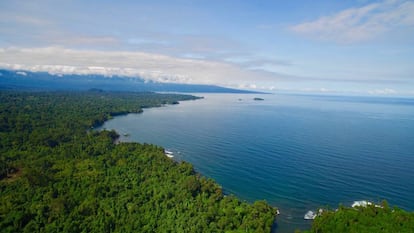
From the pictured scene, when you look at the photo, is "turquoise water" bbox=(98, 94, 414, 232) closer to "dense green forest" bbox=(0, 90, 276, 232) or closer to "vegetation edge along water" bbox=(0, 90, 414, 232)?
"vegetation edge along water" bbox=(0, 90, 414, 232)

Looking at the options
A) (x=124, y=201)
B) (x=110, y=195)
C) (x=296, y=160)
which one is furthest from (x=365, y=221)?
(x=110, y=195)

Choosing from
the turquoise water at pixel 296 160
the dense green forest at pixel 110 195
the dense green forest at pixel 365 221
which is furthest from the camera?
the turquoise water at pixel 296 160

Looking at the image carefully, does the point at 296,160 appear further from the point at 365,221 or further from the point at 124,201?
the point at 124,201

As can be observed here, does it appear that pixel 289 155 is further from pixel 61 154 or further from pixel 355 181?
pixel 61 154

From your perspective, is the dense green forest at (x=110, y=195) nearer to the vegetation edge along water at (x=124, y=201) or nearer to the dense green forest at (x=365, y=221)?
the vegetation edge along water at (x=124, y=201)

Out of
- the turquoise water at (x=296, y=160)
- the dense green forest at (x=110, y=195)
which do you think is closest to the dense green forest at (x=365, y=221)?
the turquoise water at (x=296, y=160)

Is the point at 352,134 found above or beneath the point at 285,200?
above

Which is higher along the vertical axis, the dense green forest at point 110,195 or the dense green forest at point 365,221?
the dense green forest at point 365,221

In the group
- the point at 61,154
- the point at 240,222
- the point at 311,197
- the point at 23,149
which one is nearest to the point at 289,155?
the point at 311,197

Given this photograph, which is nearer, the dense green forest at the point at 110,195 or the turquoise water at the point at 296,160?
the dense green forest at the point at 110,195
